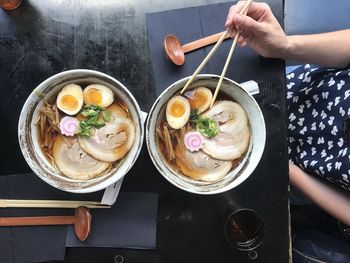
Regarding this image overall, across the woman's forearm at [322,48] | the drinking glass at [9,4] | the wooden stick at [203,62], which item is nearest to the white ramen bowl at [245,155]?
the wooden stick at [203,62]

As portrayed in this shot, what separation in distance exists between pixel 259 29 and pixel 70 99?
583 mm

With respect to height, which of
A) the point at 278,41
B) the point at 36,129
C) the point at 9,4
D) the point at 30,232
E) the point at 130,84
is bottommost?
the point at 30,232

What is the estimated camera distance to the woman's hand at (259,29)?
4.50 feet

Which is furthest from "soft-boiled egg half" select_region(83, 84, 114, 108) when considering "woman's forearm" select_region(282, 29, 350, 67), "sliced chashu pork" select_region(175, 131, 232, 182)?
"woman's forearm" select_region(282, 29, 350, 67)

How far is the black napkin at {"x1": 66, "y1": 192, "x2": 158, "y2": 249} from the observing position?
4.86 feet

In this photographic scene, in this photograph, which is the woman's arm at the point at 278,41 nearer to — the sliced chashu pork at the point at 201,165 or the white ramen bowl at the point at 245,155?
the white ramen bowl at the point at 245,155

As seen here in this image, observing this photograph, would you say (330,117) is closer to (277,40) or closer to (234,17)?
(277,40)

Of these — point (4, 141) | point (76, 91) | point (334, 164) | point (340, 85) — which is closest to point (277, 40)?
point (340, 85)

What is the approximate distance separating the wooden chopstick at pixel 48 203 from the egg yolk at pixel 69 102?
30cm

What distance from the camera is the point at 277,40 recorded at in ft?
4.74

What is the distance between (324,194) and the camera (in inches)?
63.7

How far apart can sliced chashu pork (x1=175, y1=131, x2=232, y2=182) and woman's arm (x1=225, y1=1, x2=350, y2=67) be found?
37cm

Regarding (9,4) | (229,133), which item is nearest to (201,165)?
(229,133)

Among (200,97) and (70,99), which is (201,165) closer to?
(200,97)
